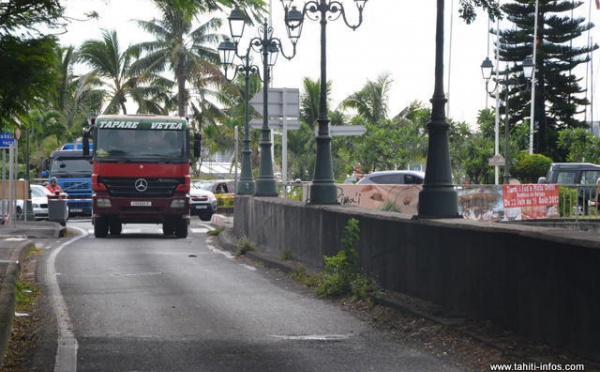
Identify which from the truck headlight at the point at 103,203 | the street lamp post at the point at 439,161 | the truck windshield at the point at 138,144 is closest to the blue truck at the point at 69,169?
the truck headlight at the point at 103,203

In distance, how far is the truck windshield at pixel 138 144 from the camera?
2630cm

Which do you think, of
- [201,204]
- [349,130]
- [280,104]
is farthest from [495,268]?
[201,204]

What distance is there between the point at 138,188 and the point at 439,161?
1589 cm

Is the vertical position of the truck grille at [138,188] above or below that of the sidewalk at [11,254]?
above

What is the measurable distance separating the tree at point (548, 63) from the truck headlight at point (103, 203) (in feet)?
163

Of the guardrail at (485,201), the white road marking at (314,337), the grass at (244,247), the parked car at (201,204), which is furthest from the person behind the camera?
the parked car at (201,204)

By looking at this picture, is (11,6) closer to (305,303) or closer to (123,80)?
(305,303)

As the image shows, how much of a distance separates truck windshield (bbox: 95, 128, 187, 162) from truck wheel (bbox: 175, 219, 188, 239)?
2.07m

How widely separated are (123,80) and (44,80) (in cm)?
4734

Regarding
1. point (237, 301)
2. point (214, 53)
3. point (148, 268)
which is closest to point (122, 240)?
point (148, 268)

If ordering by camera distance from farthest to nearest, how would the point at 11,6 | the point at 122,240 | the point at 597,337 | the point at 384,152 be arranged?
1. the point at 384,152
2. the point at 122,240
3. the point at 11,6
4. the point at 597,337

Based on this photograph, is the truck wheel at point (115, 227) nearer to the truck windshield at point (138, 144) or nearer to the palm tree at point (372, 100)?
the truck windshield at point (138, 144)

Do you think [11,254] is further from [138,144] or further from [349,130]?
[138,144]

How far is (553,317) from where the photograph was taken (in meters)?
8.30
